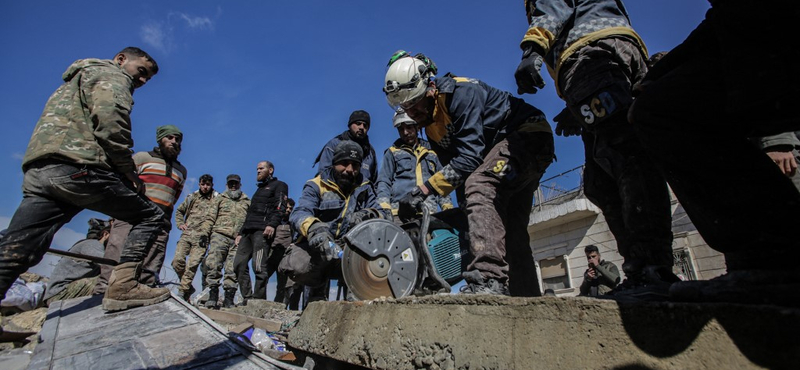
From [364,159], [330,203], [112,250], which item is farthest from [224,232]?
[330,203]

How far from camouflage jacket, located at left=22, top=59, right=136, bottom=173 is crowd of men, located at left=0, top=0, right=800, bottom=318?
13 mm

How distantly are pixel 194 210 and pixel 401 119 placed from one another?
4.51 metres

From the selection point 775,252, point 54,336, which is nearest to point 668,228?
point 775,252

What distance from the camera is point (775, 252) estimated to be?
0.99m

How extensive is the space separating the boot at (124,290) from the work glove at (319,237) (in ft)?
5.17

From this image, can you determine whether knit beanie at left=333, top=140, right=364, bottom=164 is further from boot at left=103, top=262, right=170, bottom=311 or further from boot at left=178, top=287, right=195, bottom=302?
boot at left=178, top=287, right=195, bottom=302

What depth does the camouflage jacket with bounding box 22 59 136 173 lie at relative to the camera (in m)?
2.90

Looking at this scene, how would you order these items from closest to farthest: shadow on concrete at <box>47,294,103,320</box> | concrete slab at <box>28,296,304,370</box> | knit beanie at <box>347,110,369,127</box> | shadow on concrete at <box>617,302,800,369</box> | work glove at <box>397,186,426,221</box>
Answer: shadow on concrete at <box>617,302,800,369</box> → concrete slab at <box>28,296,304,370</box> → work glove at <box>397,186,426,221</box> → shadow on concrete at <box>47,294,103,320</box> → knit beanie at <box>347,110,369,127</box>

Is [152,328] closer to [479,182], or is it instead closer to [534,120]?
[479,182]

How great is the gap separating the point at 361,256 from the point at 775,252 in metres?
2.79

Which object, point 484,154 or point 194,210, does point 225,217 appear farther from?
point 484,154

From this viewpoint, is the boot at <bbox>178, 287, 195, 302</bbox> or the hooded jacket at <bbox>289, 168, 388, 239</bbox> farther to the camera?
the boot at <bbox>178, 287, 195, 302</bbox>

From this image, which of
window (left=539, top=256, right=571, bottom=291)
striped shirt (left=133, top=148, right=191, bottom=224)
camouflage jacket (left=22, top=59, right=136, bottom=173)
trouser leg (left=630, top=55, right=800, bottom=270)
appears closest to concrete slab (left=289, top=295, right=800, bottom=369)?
trouser leg (left=630, top=55, right=800, bottom=270)

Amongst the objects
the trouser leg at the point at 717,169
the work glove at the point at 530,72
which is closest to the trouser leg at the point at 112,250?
the work glove at the point at 530,72
